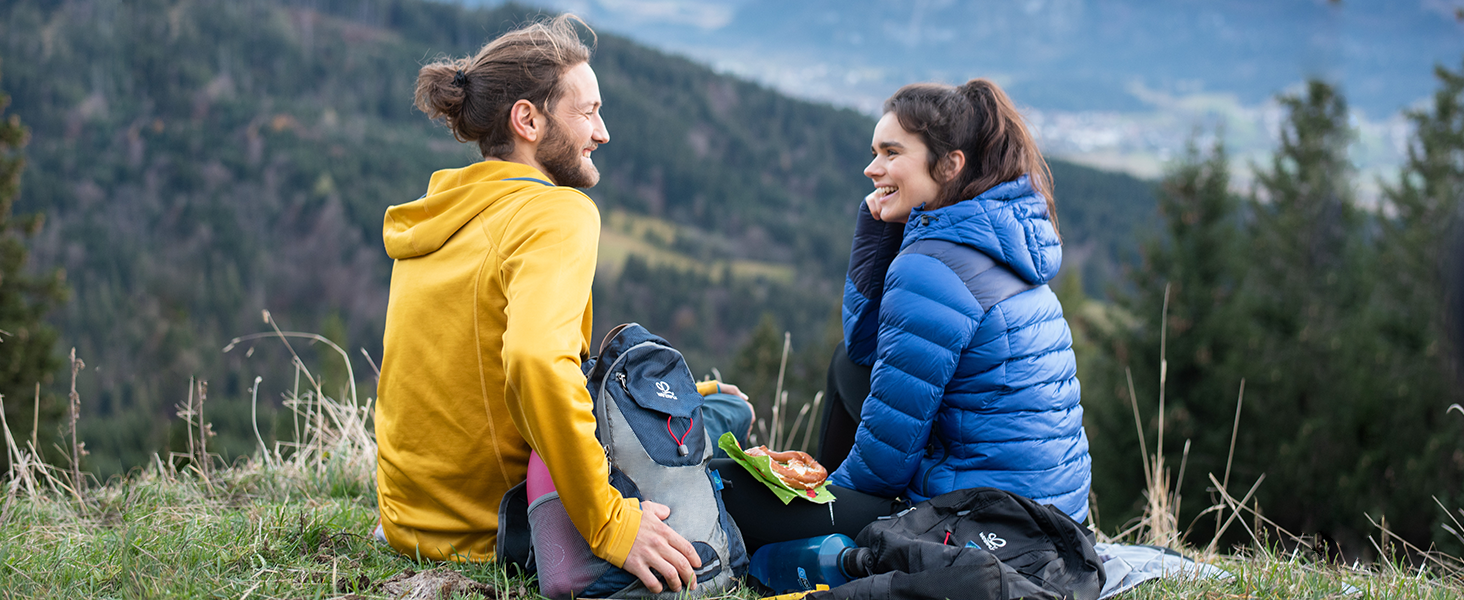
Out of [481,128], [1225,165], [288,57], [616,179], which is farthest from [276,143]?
[481,128]

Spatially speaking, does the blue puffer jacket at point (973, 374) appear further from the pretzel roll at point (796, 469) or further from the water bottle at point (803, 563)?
the water bottle at point (803, 563)

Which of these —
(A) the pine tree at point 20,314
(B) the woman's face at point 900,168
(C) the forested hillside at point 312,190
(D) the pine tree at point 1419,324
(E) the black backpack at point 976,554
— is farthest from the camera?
(C) the forested hillside at point 312,190

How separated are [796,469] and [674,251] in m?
97.0

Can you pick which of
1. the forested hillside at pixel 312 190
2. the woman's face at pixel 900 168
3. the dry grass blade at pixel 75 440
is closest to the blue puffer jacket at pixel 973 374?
the woman's face at pixel 900 168

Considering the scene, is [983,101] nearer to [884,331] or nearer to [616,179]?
[884,331]

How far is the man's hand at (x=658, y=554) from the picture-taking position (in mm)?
2229

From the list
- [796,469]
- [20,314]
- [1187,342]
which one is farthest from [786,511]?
[1187,342]

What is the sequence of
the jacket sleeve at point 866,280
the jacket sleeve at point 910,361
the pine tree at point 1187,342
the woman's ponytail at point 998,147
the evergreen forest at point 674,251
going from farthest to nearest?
1. the pine tree at point 1187,342
2. the evergreen forest at point 674,251
3. the jacket sleeve at point 866,280
4. the woman's ponytail at point 998,147
5. the jacket sleeve at point 910,361

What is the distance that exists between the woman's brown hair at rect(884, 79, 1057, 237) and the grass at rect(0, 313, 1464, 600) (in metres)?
1.26

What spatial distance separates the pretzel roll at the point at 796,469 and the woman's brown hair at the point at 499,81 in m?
1.18

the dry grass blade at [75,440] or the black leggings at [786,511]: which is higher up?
the black leggings at [786,511]

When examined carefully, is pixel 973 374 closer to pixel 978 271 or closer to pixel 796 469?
pixel 978 271

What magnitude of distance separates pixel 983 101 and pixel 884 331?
84 cm

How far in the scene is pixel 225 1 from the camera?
121938 millimetres
